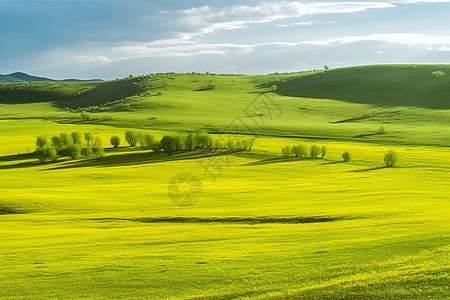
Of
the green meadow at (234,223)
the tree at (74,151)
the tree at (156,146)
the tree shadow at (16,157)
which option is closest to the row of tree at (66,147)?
the tree at (74,151)

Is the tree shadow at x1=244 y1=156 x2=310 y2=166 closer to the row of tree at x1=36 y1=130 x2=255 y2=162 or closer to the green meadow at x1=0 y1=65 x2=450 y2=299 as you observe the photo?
Result: the green meadow at x1=0 y1=65 x2=450 y2=299

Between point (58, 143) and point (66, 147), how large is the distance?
6.12 ft

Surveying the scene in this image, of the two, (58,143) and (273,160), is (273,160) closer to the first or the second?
(273,160)

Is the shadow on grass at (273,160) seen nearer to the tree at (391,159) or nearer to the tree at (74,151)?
the tree at (391,159)

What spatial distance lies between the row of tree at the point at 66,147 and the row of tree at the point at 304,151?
119ft

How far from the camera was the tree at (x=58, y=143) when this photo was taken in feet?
309

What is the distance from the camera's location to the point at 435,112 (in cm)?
14538

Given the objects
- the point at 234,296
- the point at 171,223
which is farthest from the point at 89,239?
the point at 234,296

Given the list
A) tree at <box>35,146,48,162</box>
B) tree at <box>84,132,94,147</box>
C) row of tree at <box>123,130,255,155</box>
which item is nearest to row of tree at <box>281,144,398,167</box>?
row of tree at <box>123,130,255,155</box>

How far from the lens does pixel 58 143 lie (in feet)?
310

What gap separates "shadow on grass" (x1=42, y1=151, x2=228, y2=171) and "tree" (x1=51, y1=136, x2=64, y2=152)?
11358 mm

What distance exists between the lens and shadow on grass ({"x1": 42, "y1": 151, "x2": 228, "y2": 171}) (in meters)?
Result: 81.6

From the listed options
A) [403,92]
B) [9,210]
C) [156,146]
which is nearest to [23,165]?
[156,146]

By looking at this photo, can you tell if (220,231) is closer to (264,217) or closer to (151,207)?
(264,217)
